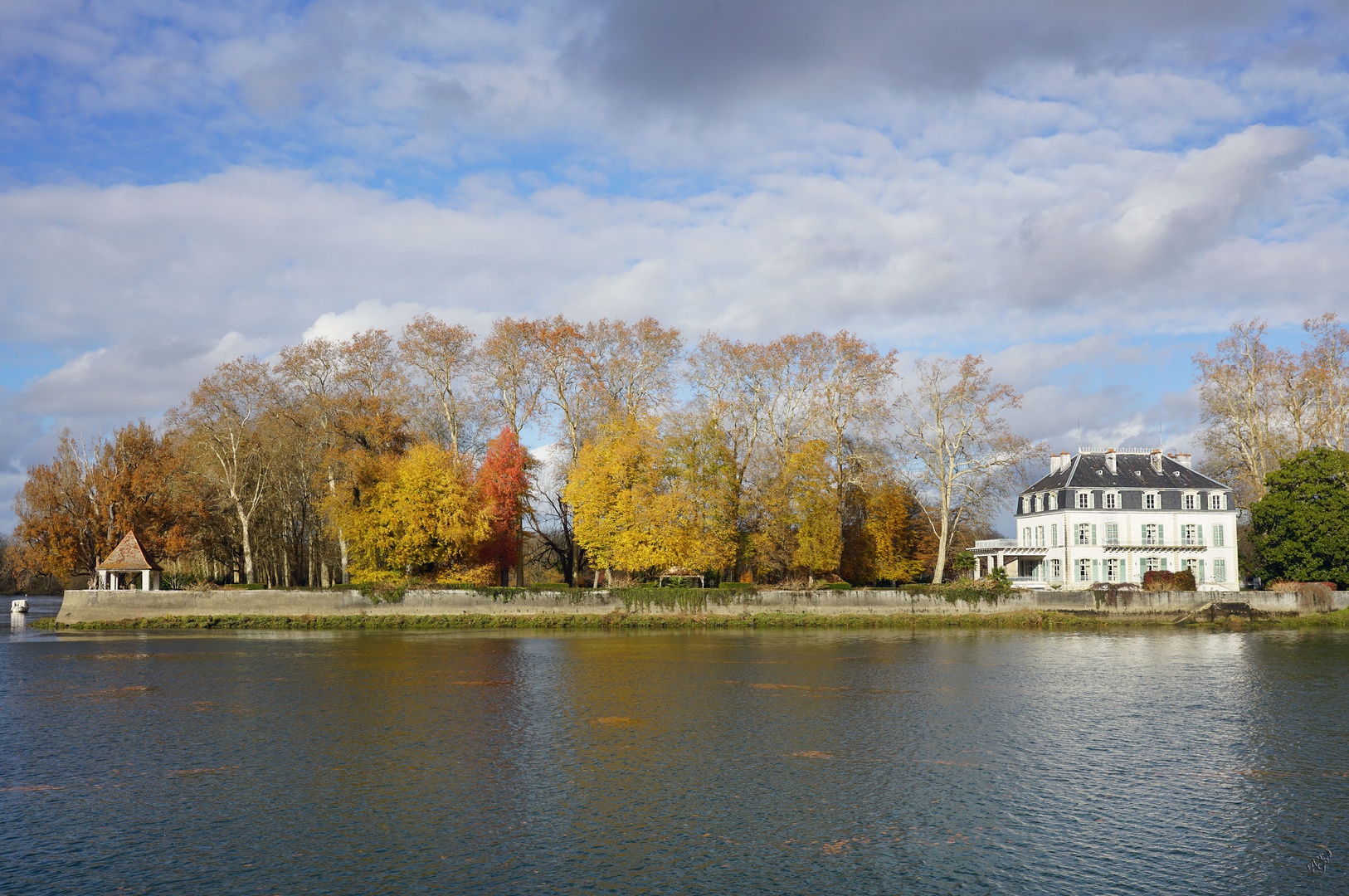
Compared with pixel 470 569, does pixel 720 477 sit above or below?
above

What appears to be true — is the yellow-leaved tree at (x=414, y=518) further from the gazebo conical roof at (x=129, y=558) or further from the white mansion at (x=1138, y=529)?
the white mansion at (x=1138, y=529)

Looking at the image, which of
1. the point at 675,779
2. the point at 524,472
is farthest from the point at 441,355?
the point at 675,779

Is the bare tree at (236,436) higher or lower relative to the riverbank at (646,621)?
higher

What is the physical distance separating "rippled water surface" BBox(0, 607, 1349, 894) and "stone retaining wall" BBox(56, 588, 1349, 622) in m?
18.8

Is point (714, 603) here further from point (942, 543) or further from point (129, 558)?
point (129, 558)

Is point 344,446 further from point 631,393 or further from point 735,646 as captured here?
point 735,646

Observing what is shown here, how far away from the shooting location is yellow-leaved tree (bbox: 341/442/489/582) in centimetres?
5156

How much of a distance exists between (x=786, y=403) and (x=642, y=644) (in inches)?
880

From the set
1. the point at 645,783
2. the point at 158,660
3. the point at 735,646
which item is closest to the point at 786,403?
the point at 735,646

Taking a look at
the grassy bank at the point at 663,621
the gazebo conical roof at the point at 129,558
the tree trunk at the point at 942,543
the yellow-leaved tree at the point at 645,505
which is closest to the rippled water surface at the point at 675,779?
the grassy bank at the point at 663,621

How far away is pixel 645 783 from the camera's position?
17.2 meters

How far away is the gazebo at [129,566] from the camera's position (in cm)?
5488

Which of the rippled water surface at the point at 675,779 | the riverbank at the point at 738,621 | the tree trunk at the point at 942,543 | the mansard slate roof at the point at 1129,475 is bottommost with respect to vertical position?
the riverbank at the point at 738,621

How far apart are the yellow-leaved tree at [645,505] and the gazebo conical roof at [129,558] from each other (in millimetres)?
25615
